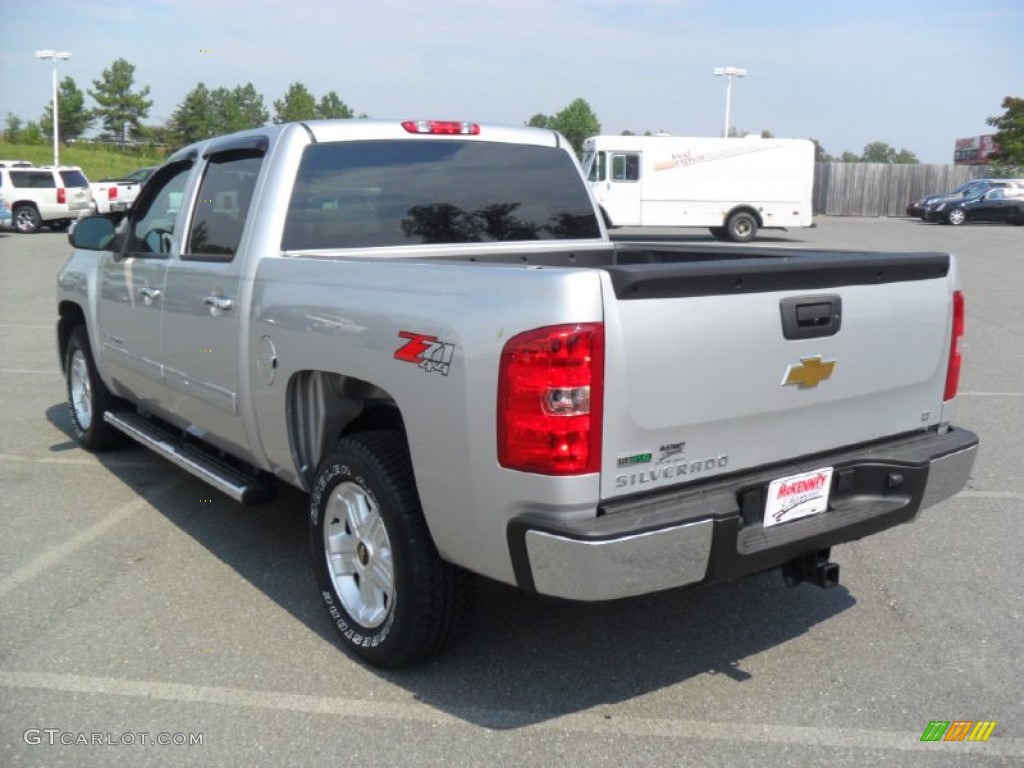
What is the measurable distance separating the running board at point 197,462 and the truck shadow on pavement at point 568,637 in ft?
1.37

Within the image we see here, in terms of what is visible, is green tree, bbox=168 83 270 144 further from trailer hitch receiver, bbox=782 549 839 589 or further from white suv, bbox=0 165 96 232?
trailer hitch receiver, bbox=782 549 839 589

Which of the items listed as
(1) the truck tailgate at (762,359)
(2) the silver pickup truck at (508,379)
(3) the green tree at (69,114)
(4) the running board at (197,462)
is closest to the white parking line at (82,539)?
(4) the running board at (197,462)

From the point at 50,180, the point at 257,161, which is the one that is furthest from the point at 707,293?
the point at 50,180

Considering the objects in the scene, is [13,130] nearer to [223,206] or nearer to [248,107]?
[248,107]

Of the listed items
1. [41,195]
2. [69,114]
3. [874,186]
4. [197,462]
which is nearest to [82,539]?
[197,462]

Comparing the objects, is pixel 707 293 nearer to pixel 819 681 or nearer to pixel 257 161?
pixel 819 681

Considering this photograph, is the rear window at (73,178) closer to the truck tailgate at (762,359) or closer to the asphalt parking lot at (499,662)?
the asphalt parking lot at (499,662)

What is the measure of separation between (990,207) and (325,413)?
36.3m

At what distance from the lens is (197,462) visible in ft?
15.6

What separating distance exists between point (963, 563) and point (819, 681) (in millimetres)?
1464

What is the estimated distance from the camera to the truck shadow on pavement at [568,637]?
3.43 m
